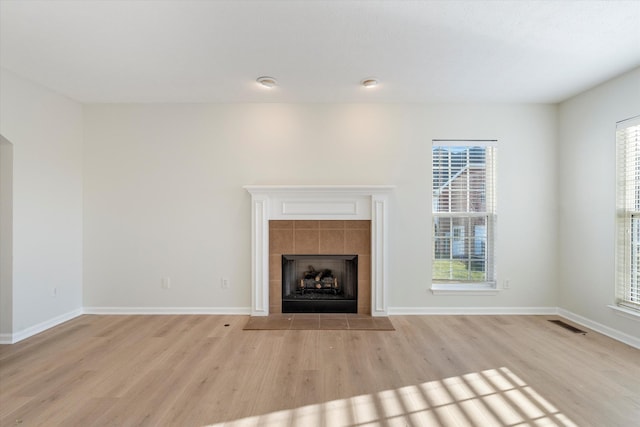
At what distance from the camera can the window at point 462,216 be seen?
3893 millimetres

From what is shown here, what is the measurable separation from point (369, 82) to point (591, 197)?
2.68 metres

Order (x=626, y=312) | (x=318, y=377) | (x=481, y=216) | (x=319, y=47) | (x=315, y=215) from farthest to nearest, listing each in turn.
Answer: (x=481, y=216)
(x=315, y=215)
(x=626, y=312)
(x=319, y=47)
(x=318, y=377)

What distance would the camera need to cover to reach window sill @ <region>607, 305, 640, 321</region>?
2.87m

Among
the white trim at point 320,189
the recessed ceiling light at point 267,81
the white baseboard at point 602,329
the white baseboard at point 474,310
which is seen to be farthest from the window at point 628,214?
the recessed ceiling light at point 267,81

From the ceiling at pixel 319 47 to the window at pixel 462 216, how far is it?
2.53 ft

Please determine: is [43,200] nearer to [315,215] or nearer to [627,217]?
[315,215]

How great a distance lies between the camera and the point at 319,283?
Result: 3990 millimetres

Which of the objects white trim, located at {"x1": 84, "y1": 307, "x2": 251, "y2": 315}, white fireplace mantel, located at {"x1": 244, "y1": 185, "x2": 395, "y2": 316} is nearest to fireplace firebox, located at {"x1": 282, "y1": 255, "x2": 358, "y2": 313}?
white fireplace mantel, located at {"x1": 244, "y1": 185, "x2": 395, "y2": 316}

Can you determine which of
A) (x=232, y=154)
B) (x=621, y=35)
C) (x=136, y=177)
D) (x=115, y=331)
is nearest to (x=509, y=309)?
(x=621, y=35)

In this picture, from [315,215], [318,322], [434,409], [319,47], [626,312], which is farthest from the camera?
[315,215]

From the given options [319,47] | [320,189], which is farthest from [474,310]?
[319,47]

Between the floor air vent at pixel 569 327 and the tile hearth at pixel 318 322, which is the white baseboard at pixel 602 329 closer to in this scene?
the floor air vent at pixel 569 327

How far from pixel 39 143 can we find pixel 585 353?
Result: 18.4ft

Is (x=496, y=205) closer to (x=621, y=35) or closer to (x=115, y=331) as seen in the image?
(x=621, y=35)
